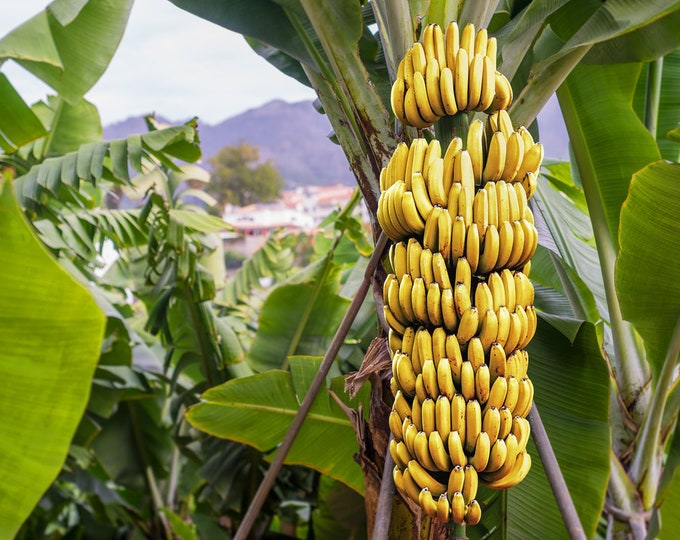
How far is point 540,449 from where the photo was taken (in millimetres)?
814

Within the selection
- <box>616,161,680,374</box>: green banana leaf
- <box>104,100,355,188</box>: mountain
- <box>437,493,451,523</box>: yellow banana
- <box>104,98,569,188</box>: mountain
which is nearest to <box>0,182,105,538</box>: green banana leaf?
<box>437,493,451,523</box>: yellow banana

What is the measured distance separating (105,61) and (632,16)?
1.13 m

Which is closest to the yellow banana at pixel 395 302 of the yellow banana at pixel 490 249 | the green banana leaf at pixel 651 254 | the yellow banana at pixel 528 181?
the yellow banana at pixel 490 249

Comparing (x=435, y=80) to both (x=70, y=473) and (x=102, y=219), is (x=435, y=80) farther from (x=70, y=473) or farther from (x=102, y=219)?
(x=70, y=473)

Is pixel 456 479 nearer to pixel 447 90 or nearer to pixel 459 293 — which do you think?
pixel 459 293

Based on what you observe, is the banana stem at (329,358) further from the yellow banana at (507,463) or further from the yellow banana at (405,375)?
the yellow banana at (507,463)

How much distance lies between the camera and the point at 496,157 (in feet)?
2.57

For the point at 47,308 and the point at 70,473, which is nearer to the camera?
the point at 47,308

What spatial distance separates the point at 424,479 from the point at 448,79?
1.62 feet

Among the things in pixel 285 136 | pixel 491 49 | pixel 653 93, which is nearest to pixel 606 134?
pixel 653 93

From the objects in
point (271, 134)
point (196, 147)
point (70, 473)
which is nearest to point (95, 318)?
point (196, 147)

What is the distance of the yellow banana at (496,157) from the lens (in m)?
0.78

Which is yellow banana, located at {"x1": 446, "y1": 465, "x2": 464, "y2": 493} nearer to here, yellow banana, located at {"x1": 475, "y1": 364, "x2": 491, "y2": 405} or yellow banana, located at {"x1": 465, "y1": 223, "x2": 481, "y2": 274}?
yellow banana, located at {"x1": 475, "y1": 364, "x2": 491, "y2": 405}

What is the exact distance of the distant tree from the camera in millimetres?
21406
